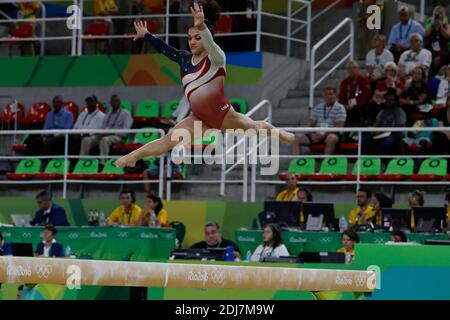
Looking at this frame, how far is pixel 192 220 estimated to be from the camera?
16.0 meters

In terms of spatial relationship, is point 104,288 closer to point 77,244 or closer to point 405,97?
point 77,244

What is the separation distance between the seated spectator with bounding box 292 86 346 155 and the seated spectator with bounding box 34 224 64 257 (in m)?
3.53

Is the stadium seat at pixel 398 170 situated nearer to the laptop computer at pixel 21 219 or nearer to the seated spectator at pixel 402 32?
the seated spectator at pixel 402 32

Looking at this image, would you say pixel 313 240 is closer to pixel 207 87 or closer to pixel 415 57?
pixel 415 57

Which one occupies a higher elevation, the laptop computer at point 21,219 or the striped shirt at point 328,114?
the striped shirt at point 328,114

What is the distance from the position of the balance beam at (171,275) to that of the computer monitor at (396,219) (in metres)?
3.58

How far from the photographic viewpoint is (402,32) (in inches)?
700

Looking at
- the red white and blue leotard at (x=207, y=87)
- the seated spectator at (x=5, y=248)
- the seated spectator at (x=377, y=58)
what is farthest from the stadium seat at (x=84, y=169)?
the red white and blue leotard at (x=207, y=87)

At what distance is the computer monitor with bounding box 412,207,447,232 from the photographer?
1418 cm

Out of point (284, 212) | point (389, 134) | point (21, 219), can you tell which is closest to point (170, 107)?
point (21, 219)

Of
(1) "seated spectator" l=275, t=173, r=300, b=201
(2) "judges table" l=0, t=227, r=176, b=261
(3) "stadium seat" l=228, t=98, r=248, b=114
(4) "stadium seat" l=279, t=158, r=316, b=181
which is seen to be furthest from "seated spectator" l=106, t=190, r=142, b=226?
(3) "stadium seat" l=228, t=98, r=248, b=114

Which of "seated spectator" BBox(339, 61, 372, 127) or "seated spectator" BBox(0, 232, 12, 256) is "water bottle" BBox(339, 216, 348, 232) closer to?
"seated spectator" BBox(339, 61, 372, 127)

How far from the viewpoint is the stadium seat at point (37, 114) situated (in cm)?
1877

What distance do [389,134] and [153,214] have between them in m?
3.21
